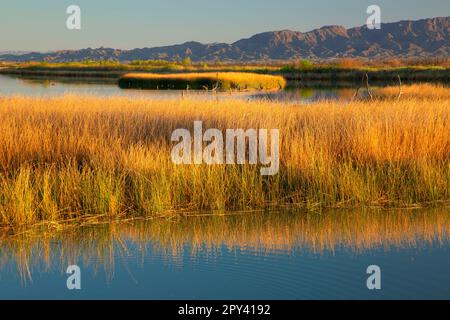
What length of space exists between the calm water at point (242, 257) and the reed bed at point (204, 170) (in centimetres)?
47

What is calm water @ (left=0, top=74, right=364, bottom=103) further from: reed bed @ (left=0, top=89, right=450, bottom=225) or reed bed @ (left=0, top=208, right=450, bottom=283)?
reed bed @ (left=0, top=208, right=450, bottom=283)

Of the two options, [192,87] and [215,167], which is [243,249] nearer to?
[215,167]

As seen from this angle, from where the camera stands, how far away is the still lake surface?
565 centimetres

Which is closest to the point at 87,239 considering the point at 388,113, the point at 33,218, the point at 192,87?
the point at 33,218

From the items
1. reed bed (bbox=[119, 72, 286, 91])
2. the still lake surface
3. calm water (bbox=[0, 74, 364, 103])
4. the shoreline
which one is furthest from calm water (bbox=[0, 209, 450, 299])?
the shoreline

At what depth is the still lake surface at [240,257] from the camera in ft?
18.5

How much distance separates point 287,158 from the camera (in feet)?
31.8

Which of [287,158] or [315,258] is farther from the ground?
[287,158]

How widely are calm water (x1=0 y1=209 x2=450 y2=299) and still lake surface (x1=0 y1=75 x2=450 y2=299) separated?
0.04 feet

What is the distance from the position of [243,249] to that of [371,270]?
1.44 metres

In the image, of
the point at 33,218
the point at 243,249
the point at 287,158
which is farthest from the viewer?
the point at 287,158

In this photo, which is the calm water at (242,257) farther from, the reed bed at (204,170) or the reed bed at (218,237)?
the reed bed at (204,170)

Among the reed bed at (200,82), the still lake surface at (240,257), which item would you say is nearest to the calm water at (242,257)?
the still lake surface at (240,257)

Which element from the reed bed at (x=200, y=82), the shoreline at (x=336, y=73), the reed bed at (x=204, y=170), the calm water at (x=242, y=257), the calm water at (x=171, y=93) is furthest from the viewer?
the shoreline at (x=336, y=73)
